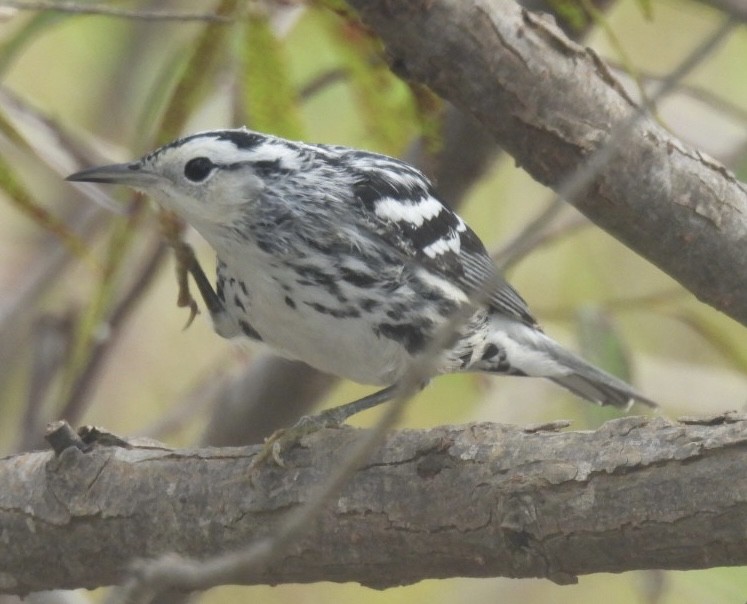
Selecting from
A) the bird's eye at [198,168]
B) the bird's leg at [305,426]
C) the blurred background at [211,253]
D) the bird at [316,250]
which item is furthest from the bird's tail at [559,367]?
the bird's eye at [198,168]

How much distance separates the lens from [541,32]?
229 centimetres

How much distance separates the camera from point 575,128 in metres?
2.31

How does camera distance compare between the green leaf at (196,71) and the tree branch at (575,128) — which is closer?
the tree branch at (575,128)

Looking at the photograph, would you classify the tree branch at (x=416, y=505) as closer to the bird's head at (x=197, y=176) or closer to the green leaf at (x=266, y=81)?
the bird's head at (x=197, y=176)

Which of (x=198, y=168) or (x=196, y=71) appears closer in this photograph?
(x=198, y=168)

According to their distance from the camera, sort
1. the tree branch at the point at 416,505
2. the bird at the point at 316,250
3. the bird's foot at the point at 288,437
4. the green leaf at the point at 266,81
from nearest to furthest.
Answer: the tree branch at the point at 416,505
the bird's foot at the point at 288,437
the bird at the point at 316,250
the green leaf at the point at 266,81

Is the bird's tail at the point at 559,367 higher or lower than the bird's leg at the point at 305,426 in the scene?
higher

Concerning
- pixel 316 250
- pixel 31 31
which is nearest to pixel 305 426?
pixel 316 250

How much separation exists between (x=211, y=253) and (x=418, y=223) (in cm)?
186

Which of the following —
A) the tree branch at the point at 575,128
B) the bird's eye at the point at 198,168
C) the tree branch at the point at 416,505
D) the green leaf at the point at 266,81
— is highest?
the green leaf at the point at 266,81

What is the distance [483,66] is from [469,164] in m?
0.85

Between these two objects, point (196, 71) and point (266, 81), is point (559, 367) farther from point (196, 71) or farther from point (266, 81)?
point (196, 71)

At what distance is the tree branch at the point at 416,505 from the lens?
1966 mm

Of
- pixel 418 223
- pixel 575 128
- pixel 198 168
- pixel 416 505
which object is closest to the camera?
pixel 416 505
